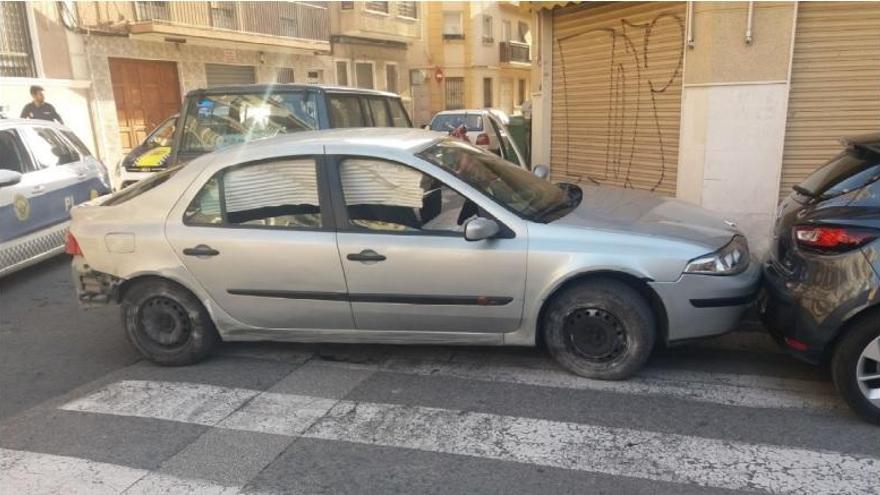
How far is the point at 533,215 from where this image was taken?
406 cm

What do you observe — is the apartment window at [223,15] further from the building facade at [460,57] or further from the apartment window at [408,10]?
the building facade at [460,57]

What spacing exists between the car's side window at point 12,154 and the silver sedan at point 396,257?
9.13ft

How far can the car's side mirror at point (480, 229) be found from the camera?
3824 millimetres

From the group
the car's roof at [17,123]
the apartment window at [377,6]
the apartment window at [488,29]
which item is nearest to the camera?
the car's roof at [17,123]

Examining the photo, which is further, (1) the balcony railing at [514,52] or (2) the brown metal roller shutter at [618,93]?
(1) the balcony railing at [514,52]

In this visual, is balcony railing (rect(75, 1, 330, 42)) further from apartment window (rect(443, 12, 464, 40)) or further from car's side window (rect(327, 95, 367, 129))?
apartment window (rect(443, 12, 464, 40))

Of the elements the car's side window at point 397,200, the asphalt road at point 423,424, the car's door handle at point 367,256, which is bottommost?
the asphalt road at point 423,424

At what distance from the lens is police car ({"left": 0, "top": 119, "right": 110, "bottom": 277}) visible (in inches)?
252

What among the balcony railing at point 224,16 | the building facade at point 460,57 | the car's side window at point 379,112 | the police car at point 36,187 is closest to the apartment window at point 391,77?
the building facade at point 460,57

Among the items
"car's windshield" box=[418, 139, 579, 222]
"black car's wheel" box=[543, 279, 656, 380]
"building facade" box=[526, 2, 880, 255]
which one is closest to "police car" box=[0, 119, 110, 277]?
"car's windshield" box=[418, 139, 579, 222]

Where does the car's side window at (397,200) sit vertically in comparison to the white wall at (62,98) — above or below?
below

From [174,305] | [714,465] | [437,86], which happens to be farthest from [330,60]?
[714,465]

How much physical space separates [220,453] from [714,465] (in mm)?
2416

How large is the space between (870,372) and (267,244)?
348 cm
